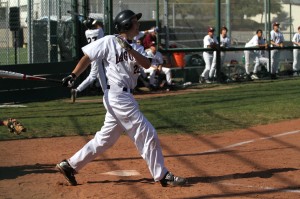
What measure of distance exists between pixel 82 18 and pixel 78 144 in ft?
25.1

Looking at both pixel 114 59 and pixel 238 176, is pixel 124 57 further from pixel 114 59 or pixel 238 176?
pixel 238 176

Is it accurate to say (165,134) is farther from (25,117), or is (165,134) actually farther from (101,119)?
(25,117)

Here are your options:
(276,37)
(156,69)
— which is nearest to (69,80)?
(156,69)

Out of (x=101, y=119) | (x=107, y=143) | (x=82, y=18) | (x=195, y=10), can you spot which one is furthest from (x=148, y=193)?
(x=195, y=10)

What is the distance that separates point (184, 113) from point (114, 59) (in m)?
5.81

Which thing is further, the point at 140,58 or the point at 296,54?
the point at 296,54

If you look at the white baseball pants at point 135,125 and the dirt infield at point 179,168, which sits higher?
the white baseball pants at point 135,125

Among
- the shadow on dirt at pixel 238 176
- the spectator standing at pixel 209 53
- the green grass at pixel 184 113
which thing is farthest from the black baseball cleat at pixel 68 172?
the spectator standing at pixel 209 53

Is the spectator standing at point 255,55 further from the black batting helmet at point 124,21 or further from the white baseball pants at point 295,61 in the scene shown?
the black batting helmet at point 124,21

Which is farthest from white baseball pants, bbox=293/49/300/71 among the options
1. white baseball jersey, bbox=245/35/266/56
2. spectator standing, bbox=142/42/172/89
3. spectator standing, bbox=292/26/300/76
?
spectator standing, bbox=142/42/172/89

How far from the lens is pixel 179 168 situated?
692 cm

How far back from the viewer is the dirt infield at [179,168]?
5.83 m

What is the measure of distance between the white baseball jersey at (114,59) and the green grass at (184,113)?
Answer: 3.68 metres

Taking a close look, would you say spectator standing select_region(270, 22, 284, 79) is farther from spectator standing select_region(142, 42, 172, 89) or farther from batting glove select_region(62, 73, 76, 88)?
batting glove select_region(62, 73, 76, 88)
